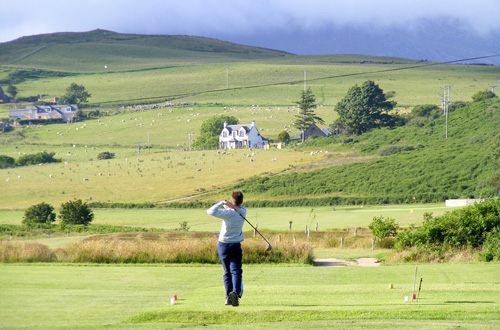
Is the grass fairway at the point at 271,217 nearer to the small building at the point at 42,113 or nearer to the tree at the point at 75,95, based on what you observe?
the small building at the point at 42,113

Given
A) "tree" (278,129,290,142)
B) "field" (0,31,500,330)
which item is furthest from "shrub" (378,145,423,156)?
"tree" (278,129,290,142)

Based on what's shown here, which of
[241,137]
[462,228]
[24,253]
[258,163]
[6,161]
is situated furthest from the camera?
[241,137]

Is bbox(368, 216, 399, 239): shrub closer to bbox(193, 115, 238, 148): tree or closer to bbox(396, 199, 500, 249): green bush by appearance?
bbox(396, 199, 500, 249): green bush

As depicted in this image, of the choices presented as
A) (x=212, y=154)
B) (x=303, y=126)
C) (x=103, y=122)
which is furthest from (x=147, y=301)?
(x=103, y=122)

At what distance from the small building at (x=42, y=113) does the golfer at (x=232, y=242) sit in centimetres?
15538

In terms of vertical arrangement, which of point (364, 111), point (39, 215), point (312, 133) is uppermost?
point (364, 111)

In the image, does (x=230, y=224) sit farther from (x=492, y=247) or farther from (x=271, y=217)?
(x=271, y=217)

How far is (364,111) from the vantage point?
406 feet

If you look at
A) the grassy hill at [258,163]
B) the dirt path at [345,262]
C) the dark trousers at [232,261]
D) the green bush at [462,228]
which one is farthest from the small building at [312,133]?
the dark trousers at [232,261]

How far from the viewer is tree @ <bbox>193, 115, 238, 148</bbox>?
12800 cm

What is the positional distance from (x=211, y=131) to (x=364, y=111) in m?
29.6

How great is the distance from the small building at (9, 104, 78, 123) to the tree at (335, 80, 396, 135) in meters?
72.2

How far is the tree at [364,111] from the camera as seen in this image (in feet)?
404

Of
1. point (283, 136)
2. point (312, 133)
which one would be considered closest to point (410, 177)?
point (283, 136)
